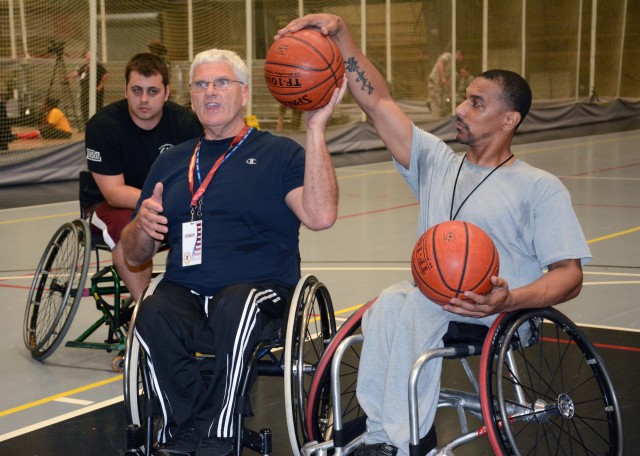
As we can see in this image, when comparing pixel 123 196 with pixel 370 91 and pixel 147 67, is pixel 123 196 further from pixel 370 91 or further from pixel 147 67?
pixel 370 91

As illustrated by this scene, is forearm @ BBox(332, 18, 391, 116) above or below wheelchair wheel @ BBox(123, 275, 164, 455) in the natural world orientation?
above

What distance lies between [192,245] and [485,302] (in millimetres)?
892

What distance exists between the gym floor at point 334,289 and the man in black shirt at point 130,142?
0.53 metres

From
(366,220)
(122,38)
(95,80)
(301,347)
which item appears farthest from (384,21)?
(301,347)

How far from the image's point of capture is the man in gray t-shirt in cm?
244

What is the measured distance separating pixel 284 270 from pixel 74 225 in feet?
4.21

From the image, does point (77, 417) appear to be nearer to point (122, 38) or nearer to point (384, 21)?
point (122, 38)

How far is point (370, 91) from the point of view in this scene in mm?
2891

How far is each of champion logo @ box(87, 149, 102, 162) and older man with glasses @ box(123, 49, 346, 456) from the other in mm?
908

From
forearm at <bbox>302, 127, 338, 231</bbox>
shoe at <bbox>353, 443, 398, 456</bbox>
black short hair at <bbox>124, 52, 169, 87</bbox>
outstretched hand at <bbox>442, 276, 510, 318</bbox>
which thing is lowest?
shoe at <bbox>353, 443, 398, 456</bbox>

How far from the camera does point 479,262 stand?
93.4 inches

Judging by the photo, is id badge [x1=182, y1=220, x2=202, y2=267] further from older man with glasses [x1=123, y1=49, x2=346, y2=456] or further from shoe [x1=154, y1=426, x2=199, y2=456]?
shoe [x1=154, y1=426, x2=199, y2=456]

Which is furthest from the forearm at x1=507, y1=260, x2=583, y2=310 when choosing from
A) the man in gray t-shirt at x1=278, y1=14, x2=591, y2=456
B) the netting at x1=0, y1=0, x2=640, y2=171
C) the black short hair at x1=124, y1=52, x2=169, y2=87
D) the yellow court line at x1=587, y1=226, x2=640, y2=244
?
the netting at x1=0, y1=0, x2=640, y2=171

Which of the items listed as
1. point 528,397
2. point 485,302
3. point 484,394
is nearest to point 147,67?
point 528,397
